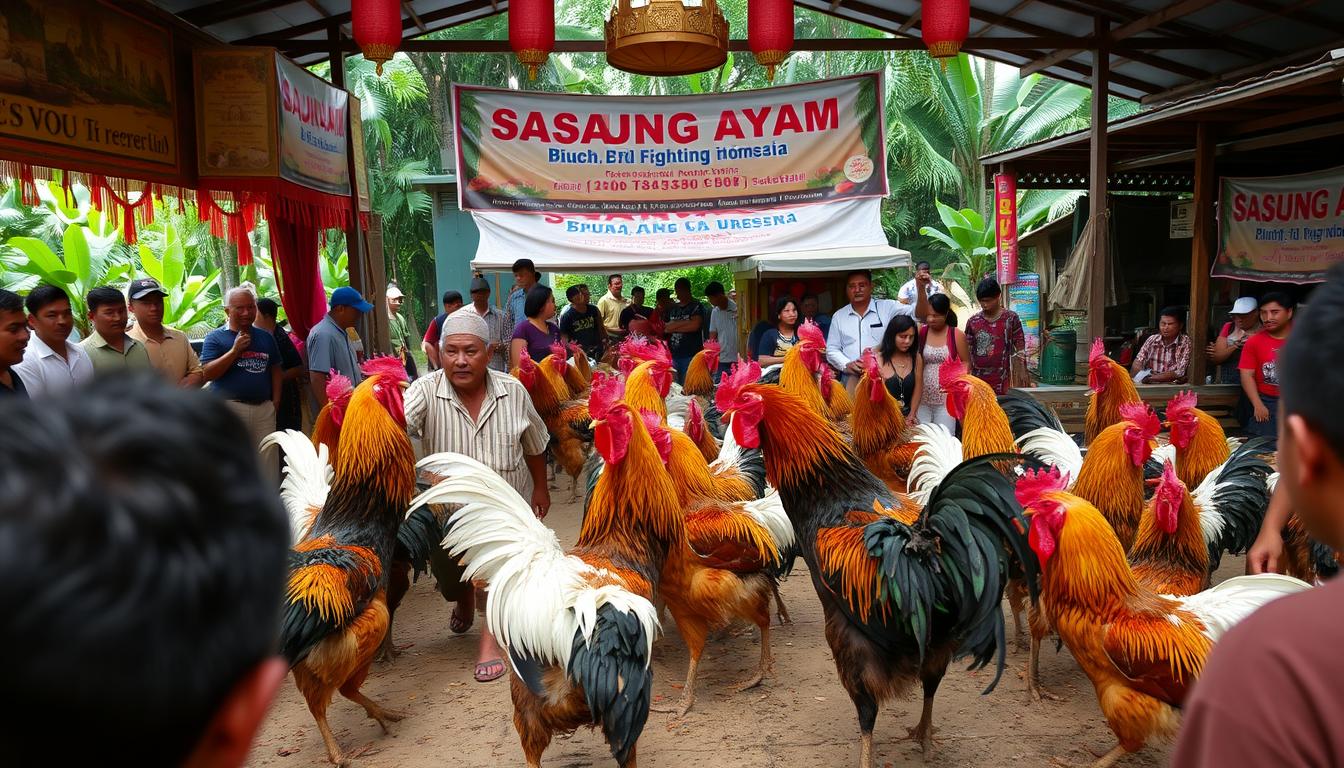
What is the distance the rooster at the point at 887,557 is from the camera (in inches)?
137

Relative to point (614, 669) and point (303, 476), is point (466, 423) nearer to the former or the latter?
point (303, 476)

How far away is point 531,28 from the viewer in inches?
271

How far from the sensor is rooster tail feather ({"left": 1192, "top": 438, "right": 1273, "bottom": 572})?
15.3ft

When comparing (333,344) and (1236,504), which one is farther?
(333,344)

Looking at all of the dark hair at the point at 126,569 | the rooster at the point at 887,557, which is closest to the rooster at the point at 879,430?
the rooster at the point at 887,557

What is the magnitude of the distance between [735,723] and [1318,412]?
3760 millimetres

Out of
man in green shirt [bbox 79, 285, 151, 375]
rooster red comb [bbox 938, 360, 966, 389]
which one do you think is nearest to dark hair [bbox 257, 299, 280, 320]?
man in green shirt [bbox 79, 285, 151, 375]

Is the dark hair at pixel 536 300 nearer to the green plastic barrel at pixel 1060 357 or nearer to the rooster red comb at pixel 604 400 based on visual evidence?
the rooster red comb at pixel 604 400

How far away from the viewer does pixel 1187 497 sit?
13.1 feet

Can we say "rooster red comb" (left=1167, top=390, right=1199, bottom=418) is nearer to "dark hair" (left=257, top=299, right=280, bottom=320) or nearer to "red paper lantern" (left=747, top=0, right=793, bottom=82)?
"red paper lantern" (left=747, top=0, right=793, bottom=82)

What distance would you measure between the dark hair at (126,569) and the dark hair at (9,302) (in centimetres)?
420

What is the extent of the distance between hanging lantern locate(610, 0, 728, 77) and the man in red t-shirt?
4506 mm

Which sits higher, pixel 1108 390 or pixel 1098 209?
pixel 1098 209

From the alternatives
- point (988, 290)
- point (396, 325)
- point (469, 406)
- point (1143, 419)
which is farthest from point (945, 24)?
point (396, 325)
